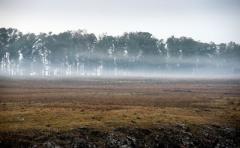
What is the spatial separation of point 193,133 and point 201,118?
17.0 ft

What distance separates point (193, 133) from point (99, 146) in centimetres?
1064

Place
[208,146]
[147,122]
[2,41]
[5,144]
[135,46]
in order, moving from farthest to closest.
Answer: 1. [135,46]
2. [2,41]
3. [147,122]
4. [208,146]
5. [5,144]

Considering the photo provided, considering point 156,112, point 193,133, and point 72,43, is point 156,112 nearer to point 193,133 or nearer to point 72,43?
point 193,133

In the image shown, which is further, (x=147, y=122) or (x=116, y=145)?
(x=147, y=122)

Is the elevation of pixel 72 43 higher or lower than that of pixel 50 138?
higher

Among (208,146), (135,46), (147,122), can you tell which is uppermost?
(135,46)

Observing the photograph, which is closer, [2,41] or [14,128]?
[14,128]

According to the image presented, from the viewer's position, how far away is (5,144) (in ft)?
89.2

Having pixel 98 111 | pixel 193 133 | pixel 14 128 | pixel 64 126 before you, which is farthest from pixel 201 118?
pixel 14 128

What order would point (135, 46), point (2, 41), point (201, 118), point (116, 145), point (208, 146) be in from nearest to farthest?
point (116, 145), point (208, 146), point (201, 118), point (2, 41), point (135, 46)

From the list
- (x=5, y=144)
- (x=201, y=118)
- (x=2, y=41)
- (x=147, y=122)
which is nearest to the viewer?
(x=5, y=144)

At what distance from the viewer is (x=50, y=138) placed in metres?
28.4

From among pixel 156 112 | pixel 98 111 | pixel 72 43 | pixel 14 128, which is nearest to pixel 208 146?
pixel 156 112

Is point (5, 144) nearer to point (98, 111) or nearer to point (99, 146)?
point (99, 146)
